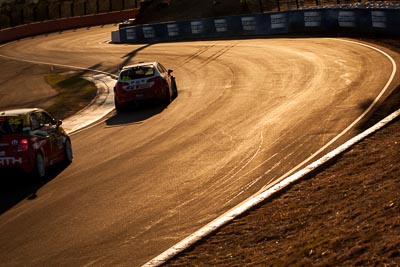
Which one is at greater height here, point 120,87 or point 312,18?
point 312,18

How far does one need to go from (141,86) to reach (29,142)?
1019cm

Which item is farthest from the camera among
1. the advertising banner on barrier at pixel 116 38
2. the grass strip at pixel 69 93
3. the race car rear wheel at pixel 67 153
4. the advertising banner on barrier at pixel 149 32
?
the advertising banner on barrier at pixel 116 38

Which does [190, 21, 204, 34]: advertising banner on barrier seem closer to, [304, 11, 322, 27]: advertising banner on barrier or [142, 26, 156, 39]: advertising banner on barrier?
[142, 26, 156, 39]: advertising banner on barrier

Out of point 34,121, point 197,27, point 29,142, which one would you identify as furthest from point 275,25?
point 29,142

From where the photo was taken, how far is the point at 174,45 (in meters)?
49.1

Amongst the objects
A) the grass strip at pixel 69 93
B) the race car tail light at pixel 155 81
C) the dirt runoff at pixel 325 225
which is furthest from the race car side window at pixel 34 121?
the grass strip at pixel 69 93

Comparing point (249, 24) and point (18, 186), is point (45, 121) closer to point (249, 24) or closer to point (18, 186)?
point (18, 186)

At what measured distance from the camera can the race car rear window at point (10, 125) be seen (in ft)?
57.6

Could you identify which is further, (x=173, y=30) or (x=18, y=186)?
(x=173, y=30)

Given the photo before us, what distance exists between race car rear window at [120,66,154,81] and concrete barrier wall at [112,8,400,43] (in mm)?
14156

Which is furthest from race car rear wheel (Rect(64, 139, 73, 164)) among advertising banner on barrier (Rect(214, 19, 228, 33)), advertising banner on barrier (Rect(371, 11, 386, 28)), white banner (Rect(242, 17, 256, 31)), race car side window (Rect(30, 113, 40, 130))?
advertising banner on barrier (Rect(214, 19, 228, 33))

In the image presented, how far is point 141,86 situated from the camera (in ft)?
89.7

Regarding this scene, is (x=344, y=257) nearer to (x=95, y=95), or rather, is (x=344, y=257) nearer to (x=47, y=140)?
(x=47, y=140)

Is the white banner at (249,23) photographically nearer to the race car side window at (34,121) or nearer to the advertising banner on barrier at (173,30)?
the advertising banner on barrier at (173,30)
